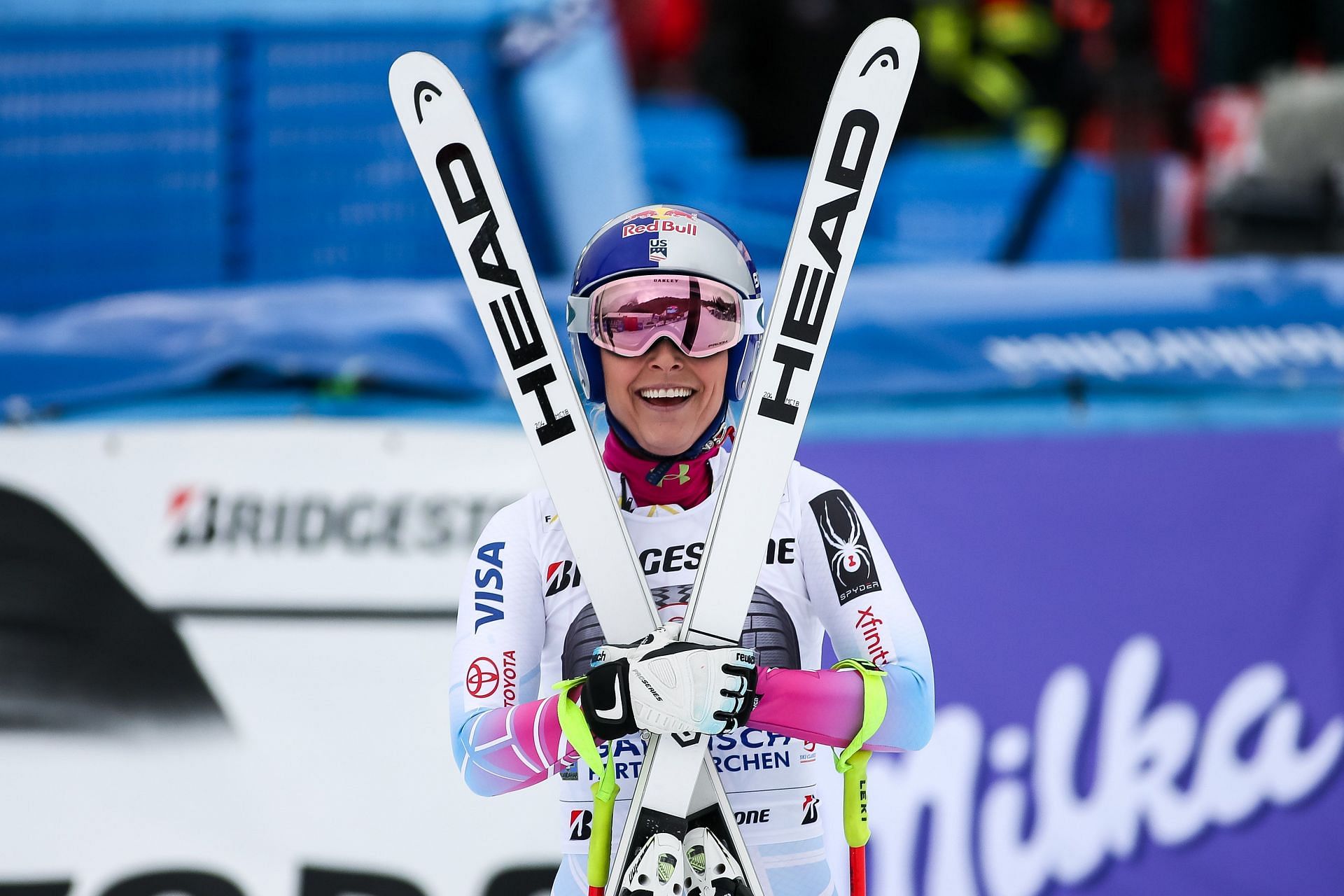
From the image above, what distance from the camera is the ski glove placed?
2129 mm

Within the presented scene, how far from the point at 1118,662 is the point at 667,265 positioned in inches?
99.1

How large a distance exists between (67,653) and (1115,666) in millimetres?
3187

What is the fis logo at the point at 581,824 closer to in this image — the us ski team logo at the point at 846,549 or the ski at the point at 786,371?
the ski at the point at 786,371

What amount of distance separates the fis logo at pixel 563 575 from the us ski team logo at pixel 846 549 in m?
0.43

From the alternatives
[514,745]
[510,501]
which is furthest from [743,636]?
[510,501]

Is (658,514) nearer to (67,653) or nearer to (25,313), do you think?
(67,653)

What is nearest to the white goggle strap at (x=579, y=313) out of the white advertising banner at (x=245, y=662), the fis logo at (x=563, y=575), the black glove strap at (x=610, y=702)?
the fis logo at (x=563, y=575)

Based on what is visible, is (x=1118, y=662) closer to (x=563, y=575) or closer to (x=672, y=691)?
(x=563, y=575)

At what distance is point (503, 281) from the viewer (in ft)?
8.23

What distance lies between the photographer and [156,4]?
5.57 metres

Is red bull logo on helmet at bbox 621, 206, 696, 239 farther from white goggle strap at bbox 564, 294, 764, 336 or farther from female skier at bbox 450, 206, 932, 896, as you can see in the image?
white goggle strap at bbox 564, 294, 764, 336

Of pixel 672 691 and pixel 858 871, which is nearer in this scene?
pixel 672 691

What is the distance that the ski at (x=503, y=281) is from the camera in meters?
2.40

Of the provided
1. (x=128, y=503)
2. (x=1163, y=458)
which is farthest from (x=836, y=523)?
(x=128, y=503)
